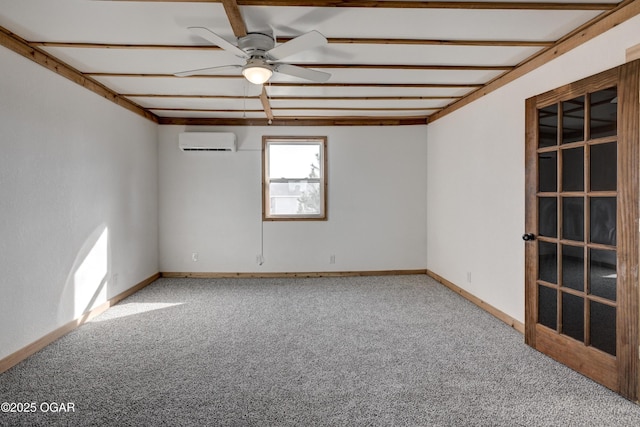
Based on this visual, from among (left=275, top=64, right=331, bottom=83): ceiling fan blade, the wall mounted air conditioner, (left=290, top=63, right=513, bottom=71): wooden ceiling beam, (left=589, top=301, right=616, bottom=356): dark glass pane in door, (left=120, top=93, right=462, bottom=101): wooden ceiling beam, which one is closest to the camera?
(left=589, top=301, right=616, bottom=356): dark glass pane in door

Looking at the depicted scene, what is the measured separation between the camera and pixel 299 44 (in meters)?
2.26

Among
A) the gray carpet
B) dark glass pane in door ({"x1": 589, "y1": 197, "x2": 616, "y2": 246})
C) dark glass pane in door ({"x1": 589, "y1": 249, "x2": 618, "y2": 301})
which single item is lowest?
the gray carpet

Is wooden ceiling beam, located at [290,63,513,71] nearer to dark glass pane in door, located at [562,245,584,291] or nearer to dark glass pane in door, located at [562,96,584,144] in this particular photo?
dark glass pane in door, located at [562,96,584,144]

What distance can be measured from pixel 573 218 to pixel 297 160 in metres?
3.73

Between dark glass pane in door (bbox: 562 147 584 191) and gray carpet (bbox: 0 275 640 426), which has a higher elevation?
dark glass pane in door (bbox: 562 147 584 191)

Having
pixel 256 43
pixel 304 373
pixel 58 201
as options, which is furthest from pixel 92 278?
pixel 256 43

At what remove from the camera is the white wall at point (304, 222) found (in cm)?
521

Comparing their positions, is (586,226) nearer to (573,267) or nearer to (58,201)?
(573,267)

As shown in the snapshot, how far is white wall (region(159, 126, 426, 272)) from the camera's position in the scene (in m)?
5.21

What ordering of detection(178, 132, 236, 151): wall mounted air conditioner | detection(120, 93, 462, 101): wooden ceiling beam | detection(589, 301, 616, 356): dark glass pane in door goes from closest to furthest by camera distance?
detection(589, 301, 616, 356): dark glass pane in door
detection(120, 93, 462, 101): wooden ceiling beam
detection(178, 132, 236, 151): wall mounted air conditioner

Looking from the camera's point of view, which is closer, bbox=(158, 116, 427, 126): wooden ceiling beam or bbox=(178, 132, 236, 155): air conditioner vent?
bbox=(178, 132, 236, 155): air conditioner vent

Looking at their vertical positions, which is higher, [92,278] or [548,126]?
[548,126]

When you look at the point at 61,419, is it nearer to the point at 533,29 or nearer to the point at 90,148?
the point at 90,148

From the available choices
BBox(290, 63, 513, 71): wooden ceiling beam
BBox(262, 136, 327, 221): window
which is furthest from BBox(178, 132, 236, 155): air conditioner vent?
BBox(290, 63, 513, 71): wooden ceiling beam
